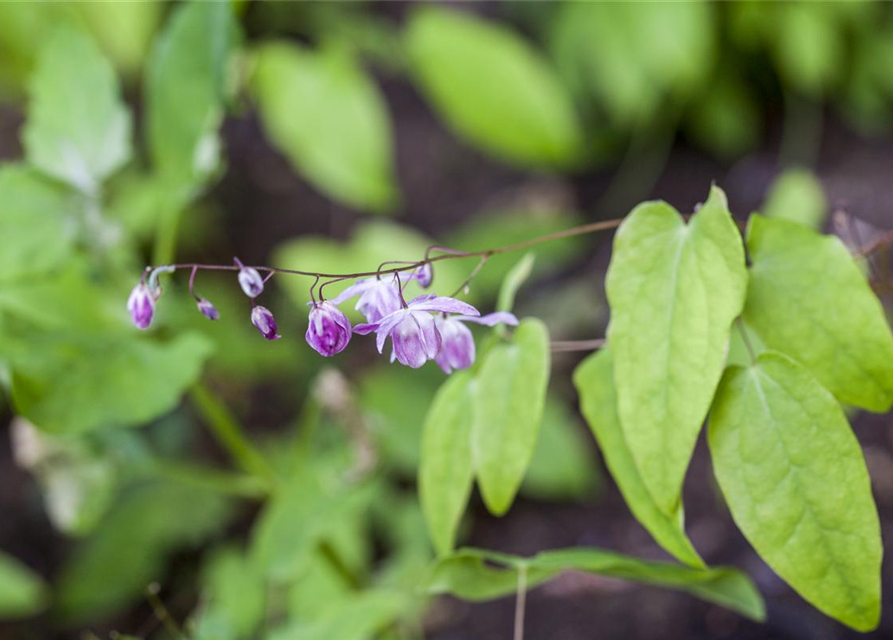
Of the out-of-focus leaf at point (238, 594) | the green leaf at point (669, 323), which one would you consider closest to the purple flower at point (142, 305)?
the green leaf at point (669, 323)

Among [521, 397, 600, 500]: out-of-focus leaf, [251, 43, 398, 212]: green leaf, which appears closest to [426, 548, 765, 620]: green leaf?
[521, 397, 600, 500]: out-of-focus leaf

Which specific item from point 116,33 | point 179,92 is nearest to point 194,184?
point 179,92

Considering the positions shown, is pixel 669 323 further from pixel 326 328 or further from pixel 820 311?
pixel 326 328

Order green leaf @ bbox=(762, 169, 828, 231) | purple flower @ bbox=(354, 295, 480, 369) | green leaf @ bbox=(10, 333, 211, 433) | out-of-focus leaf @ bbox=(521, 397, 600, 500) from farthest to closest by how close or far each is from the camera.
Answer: out-of-focus leaf @ bbox=(521, 397, 600, 500), green leaf @ bbox=(762, 169, 828, 231), green leaf @ bbox=(10, 333, 211, 433), purple flower @ bbox=(354, 295, 480, 369)

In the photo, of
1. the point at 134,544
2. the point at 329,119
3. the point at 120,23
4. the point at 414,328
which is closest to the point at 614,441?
the point at 414,328

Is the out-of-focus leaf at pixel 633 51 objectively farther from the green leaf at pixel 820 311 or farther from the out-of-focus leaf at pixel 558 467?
the green leaf at pixel 820 311

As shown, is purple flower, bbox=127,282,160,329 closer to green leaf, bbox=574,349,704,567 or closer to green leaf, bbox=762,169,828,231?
green leaf, bbox=574,349,704,567

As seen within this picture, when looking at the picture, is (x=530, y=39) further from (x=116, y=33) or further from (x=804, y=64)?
(x=116, y=33)
